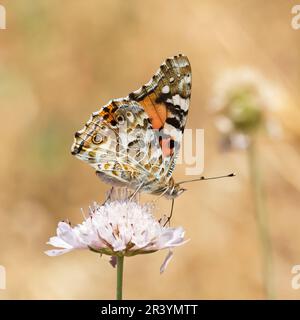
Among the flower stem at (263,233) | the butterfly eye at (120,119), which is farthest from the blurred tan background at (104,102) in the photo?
the butterfly eye at (120,119)

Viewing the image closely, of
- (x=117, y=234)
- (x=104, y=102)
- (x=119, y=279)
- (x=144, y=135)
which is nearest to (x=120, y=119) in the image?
(x=144, y=135)

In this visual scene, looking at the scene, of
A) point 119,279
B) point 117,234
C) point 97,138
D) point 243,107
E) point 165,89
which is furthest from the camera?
point 243,107

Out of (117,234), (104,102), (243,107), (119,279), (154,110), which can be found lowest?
(119,279)

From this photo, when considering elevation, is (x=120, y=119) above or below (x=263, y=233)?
above

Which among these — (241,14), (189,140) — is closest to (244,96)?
(189,140)

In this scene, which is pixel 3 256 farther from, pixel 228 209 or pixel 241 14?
pixel 241 14

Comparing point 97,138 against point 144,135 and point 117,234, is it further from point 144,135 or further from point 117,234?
point 117,234

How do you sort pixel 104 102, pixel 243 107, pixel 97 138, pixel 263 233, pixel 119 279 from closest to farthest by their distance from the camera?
pixel 119 279
pixel 97 138
pixel 263 233
pixel 243 107
pixel 104 102
